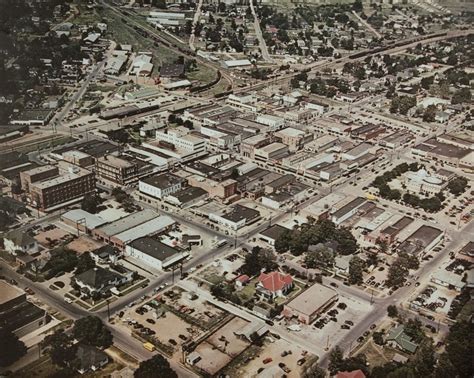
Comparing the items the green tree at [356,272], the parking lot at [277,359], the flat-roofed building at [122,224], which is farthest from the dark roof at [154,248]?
the green tree at [356,272]

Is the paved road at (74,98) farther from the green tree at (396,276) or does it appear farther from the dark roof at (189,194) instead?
the green tree at (396,276)

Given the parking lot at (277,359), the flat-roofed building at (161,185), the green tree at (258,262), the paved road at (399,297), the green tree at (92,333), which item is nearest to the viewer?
the parking lot at (277,359)

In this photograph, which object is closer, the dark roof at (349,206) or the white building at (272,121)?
the dark roof at (349,206)

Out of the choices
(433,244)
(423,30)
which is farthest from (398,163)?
(423,30)

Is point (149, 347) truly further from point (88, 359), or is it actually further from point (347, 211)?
point (347, 211)

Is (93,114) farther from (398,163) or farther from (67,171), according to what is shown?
(398,163)

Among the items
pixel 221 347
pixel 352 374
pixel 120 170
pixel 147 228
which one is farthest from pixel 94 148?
pixel 352 374

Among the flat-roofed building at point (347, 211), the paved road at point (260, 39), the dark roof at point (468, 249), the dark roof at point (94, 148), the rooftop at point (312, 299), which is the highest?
the paved road at point (260, 39)
